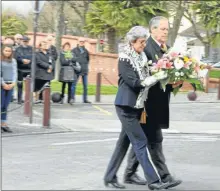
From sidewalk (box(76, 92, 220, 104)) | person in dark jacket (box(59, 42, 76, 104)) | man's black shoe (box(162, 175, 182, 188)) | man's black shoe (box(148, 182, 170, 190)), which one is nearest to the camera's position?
man's black shoe (box(148, 182, 170, 190))

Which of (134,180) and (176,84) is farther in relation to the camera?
(134,180)

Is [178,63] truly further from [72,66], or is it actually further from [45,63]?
[72,66]

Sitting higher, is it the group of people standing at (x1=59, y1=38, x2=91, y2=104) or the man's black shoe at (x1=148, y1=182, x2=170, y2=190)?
the group of people standing at (x1=59, y1=38, x2=91, y2=104)

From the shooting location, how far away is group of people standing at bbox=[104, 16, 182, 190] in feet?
24.6

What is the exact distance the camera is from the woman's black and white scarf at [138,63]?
7.49 meters

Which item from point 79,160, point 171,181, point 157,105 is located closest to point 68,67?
point 79,160

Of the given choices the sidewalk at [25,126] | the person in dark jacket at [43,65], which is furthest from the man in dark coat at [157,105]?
the person in dark jacket at [43,65]

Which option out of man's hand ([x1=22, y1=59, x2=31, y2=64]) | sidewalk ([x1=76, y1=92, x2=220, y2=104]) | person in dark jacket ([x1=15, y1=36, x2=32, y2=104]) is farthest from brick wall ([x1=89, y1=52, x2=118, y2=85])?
man's hand ([x1=22, y1=59, x2=31, y2=64])

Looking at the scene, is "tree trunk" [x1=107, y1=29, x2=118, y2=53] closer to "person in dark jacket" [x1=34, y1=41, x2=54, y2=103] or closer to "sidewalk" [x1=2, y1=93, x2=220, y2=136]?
"sidewalk" [x1=2, y1=93, x2=220, y2=136]

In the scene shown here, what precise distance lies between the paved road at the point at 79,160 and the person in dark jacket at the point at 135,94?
43 cm

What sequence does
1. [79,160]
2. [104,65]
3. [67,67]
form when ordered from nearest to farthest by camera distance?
1. [79,160]
2. [67,67]
3. [104,65]

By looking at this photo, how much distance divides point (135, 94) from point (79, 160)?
2.61 m

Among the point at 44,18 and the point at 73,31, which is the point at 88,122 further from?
the point at 73,31

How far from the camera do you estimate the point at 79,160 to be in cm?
981
